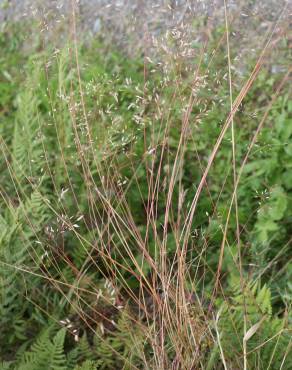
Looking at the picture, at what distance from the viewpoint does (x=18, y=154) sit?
305cm

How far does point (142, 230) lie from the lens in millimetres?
3100

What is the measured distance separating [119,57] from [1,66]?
0.65m

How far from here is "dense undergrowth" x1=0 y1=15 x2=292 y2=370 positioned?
228cm

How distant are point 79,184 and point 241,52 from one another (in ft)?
3.60

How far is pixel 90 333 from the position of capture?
281cm

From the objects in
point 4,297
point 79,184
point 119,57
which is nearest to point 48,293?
point 4,297

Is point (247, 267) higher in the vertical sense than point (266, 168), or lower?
lower

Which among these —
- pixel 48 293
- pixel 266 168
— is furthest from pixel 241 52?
pixel 48 293

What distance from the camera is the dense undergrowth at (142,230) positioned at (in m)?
2.28

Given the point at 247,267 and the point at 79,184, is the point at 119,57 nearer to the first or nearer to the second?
the point at 79,184

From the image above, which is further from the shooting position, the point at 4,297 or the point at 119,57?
the point at 119,57

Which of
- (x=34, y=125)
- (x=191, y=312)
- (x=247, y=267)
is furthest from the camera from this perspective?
(x=34, y=125)

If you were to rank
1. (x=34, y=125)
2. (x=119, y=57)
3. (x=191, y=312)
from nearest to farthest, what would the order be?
(x=191, y=312)
(x=34, y=125)
(x=119, y=57)

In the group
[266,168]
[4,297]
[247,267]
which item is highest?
[4,297]
